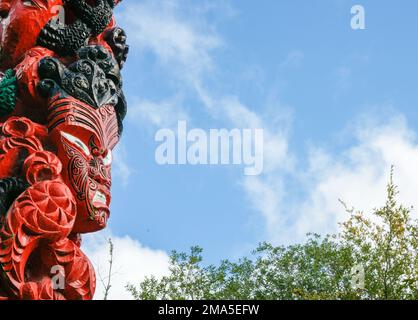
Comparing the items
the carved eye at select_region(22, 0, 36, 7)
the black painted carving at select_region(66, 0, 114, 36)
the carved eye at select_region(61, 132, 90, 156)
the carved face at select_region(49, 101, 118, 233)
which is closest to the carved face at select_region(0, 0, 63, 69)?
the carved eye at select_region(22, 0, 36, 7)

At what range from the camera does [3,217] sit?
4664mm

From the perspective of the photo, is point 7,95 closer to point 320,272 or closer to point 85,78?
point 85,78

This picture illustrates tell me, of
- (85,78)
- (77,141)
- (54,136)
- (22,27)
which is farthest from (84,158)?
(22,27)

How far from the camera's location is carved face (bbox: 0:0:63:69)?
5.80 m

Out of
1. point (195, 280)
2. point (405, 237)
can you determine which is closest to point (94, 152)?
point (405, 237)

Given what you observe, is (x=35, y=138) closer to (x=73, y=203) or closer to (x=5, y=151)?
(x=5, y=151)

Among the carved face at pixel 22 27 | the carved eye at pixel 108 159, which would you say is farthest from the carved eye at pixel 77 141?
the carved face at pixel 22 27

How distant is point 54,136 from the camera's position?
5195 millimetres

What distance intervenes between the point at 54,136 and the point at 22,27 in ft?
4.05

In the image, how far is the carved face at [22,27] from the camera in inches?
228

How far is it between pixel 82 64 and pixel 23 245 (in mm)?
1749
